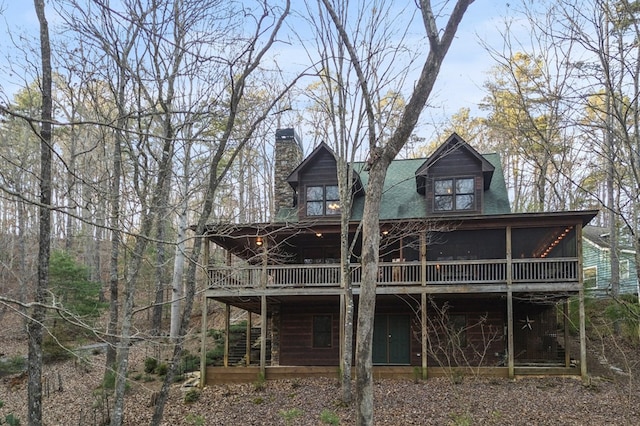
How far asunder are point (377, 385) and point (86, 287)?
1438 cm

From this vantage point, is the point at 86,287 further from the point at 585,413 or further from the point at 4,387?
the point at 585,413

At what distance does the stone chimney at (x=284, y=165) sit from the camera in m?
21.5

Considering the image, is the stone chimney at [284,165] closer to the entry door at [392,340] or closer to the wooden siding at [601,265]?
the entry door at [392,340]

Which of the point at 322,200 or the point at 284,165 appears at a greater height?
the point at 284,165

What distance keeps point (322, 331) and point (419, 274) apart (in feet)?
14.2

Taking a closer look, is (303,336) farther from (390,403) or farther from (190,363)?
(390,403)

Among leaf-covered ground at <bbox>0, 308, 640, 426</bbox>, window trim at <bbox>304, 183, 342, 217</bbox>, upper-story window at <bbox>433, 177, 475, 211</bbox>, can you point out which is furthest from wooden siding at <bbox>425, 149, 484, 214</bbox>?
leaf-covered ground at <bbox>0, 308, 640, 426</bbox>

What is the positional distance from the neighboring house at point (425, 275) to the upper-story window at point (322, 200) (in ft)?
0.13

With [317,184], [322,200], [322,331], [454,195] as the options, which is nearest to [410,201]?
[454,195]

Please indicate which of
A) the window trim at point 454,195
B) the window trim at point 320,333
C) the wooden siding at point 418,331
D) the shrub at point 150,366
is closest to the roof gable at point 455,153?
the window trim at point 454,195

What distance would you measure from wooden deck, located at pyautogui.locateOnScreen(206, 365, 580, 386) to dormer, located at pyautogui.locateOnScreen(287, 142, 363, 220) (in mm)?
5544

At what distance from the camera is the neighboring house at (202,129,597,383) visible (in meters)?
16.4

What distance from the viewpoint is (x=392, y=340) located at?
62.8ft

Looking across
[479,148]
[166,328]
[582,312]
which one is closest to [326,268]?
[582,312]
